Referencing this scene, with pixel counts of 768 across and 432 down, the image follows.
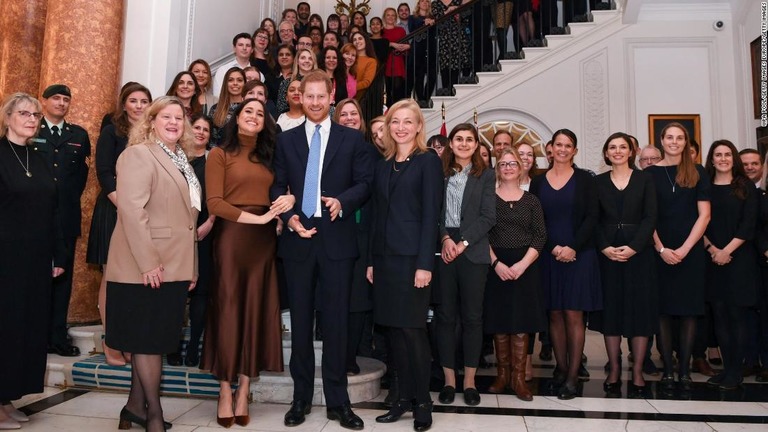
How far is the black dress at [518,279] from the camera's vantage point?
326 centimetres

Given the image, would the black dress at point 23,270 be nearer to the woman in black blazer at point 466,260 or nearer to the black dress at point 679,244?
the woman in black blazer at point 466,260

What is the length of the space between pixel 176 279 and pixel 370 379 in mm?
1272

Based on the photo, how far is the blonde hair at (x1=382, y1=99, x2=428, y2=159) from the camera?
282 centimetres

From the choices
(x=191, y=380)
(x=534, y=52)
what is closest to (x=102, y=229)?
(x=191, y=380)

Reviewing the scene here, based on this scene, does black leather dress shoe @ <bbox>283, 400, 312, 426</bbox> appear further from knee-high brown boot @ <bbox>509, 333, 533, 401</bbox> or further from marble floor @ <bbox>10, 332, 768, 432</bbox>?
knee-high brown boot @ <bbox>509, 333, 533, 401</bbox>

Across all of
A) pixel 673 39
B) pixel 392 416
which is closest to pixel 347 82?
pixel 392 416

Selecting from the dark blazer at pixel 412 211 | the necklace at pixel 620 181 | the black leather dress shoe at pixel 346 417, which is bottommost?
the black leather dress shoe at pixel 346 417

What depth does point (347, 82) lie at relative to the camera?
5535mm

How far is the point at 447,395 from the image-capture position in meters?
3.15

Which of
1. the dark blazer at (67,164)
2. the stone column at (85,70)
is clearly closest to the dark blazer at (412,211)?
the dark blazer at (67,164)

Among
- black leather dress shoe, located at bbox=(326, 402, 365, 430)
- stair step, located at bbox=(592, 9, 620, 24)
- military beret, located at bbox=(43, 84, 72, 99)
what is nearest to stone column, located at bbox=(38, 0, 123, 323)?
military beret, located at bbox=(43, 84, 72, 99)

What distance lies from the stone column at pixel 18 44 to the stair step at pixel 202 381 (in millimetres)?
2618

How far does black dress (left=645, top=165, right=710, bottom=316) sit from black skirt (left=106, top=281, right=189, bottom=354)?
9.27 feet

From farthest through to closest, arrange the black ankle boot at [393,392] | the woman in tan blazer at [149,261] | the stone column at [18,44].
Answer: the stone column at [18,44] → the black ankle boot at [393,392] → the woman in tan blazer at [149,261]
